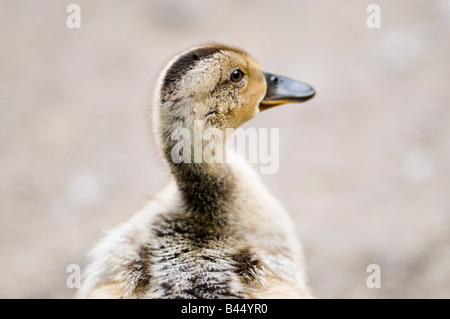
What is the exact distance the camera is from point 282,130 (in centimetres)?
477

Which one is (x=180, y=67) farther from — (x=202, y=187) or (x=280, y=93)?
(x=280, y=93)

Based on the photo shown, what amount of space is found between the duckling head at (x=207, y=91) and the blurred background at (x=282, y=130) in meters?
0.25

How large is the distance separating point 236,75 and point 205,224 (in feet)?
2.14

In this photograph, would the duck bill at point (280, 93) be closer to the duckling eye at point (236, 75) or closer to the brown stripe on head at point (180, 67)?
the duckling eye at point (236, 75)

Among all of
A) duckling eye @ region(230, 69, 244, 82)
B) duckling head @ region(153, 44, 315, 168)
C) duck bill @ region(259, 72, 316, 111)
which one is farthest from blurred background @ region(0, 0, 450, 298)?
duck bill @ region(259, 72, 316, 111)

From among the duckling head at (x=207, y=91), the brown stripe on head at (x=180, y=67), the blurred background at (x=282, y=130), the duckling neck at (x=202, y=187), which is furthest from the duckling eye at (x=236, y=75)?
the blurred background at (x=282, y=130)

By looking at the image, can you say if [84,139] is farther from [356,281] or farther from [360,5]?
[360,5]

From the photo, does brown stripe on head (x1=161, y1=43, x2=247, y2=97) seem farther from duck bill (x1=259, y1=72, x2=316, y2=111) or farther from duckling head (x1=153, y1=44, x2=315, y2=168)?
duck bill (x1=259, y1=72, x2=316, y2=111)

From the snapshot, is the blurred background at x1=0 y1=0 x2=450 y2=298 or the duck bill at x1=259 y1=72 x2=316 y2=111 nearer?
the duck bill at x1=259 y1=72 x2=316 y2=111

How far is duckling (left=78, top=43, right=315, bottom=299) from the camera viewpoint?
189 centimetres

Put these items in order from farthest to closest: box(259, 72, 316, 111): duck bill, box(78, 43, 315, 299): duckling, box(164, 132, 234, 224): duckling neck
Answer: box(259, 72, 316, 111): duck bill, box(164, 132, 234, 224): duckling neck, box(78, 43, 315, 299): duckling

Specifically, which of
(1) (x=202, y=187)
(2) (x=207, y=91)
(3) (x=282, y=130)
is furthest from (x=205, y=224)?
(3) (x=282, y=130)

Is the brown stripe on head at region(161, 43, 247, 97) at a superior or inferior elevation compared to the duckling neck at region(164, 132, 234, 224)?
superior

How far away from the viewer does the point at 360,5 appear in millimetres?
6008
